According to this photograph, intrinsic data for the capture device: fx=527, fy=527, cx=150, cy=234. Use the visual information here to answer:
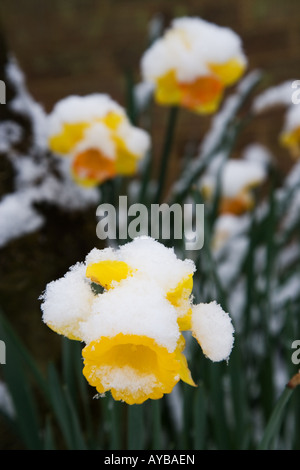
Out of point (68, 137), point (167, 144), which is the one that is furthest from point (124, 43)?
point (68, 137)

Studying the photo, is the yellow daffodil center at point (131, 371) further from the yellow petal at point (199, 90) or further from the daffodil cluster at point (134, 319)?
the yellow petal at point (199, 90)

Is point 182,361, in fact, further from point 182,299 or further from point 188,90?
point 188,90

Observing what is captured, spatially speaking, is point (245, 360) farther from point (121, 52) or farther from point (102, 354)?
point (121, 52)

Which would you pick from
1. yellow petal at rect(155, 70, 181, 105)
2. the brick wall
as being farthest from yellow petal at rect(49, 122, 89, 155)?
the brick wall

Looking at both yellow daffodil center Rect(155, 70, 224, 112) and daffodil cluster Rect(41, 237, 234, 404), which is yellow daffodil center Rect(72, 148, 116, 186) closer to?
yellow daffodil center Rect(155, 70, 224, 112)

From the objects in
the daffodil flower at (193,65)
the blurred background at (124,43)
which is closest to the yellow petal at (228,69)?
the daffodil flower at (193,65)

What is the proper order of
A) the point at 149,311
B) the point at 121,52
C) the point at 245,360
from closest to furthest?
1. the point at 149,311
2. the point at 245,360
3. the point at 121,52

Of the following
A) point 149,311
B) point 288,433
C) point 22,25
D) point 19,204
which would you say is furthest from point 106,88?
point 149,311
